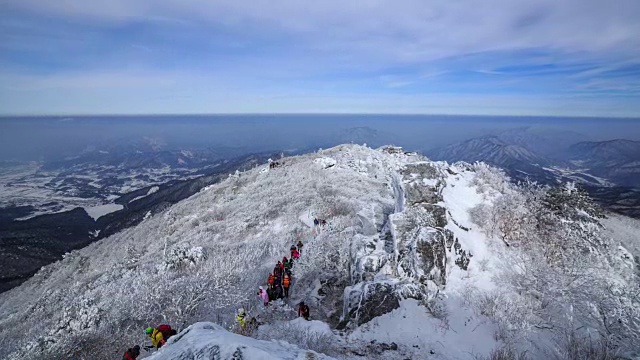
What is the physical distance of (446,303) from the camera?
1190cm

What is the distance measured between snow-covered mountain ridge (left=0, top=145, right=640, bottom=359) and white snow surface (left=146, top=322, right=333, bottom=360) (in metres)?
0.06

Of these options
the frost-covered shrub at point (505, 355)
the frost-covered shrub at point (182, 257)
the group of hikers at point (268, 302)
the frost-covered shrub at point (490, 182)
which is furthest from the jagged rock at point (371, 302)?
the frost-covered shrub at point (182, 257)

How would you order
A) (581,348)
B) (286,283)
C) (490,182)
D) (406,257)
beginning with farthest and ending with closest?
(490,182)
(286,283)
(406,257)
(581,348)

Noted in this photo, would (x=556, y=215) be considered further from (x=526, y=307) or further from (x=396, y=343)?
(x=396, y=343)

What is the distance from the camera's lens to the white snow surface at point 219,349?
19.8 feet

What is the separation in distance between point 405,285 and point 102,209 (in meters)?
171

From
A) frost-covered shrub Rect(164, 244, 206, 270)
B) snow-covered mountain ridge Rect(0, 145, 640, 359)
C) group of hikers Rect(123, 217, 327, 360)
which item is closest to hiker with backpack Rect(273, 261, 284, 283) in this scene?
group of hikers Rect(123, 217, 327, 360)

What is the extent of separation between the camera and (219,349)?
6.18m

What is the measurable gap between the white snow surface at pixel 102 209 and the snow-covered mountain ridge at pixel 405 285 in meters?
130

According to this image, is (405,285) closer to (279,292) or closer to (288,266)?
(279,292)

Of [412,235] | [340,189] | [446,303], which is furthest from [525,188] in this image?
[340,189]

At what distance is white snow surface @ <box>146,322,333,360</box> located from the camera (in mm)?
6031

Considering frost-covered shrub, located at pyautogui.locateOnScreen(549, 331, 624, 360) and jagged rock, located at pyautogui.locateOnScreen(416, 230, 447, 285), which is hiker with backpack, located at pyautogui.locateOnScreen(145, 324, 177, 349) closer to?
jagged rock, located at pyautogui.locateOnScreen(416, 230, 447, 285)

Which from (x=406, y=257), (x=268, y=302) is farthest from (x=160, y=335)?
(x=406, y=257)
